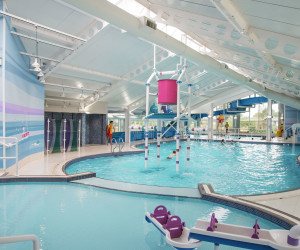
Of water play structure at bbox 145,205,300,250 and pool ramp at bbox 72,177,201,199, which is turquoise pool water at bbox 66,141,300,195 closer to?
pool ramp at bbox 72,177,201,199

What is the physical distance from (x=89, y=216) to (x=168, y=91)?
490 cm

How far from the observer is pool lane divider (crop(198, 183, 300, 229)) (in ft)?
11.1

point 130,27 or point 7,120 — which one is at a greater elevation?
point 130,27

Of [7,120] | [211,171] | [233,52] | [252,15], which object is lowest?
[211,171]

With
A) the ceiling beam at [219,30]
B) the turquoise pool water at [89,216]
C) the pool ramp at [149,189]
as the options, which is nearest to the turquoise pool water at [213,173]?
the pool ramp at [149,189]

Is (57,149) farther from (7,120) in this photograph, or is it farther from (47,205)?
(47,205)

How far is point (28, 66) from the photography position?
8891 mm

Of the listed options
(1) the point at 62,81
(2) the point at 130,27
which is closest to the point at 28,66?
(1) the point at 62,81

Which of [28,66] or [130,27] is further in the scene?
[28,66]

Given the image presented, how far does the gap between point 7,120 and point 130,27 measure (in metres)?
4.66

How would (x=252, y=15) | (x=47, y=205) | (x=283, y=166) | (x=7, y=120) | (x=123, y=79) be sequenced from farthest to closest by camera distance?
1. (x=123, y=79)
2. (x=283, y=166)
3. (x=7, y=120)
4. (x=47, y=205)
5. (x=252, y=15)

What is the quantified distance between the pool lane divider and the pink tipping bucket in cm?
341

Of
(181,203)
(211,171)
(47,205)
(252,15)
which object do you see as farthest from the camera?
(211,171)

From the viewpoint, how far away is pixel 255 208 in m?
3.91
